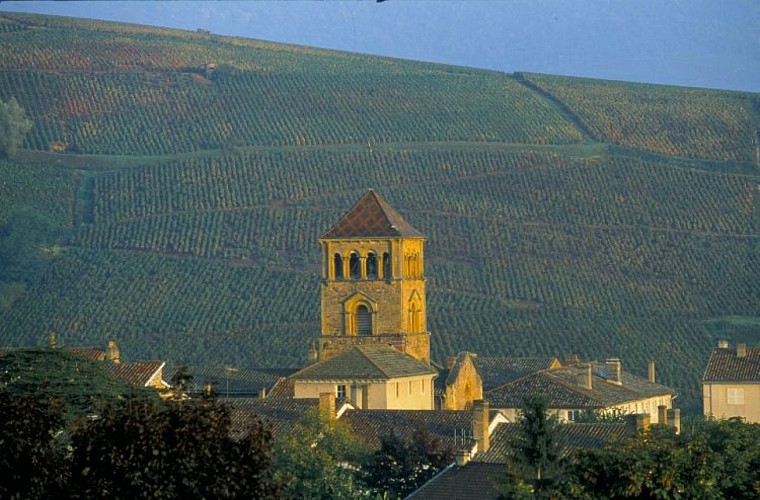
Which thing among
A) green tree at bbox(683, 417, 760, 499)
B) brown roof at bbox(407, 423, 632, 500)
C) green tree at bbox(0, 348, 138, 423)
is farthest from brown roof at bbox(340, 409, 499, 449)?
green tree at bbox(0, 348, 138, 423)

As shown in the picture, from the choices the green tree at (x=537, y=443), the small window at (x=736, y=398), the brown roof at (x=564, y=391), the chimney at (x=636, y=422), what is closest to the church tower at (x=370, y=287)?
the brown roof at (x=564, y=391)

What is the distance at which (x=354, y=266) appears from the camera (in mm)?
85062

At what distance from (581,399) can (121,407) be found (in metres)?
50.0

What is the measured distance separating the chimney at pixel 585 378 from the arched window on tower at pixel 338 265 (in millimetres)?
9452

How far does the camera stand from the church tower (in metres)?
83.3

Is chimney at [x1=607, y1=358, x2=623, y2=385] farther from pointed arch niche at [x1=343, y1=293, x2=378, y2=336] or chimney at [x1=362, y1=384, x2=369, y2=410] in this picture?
chimney at [x1=362, y1=384, x2=369, y2=410]

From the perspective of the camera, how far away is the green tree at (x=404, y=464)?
55938 millimetres

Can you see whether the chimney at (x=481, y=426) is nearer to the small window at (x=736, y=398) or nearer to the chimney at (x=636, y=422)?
the chimney at (x=636, y=422)

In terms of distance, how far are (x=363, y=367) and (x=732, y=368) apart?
20.6m

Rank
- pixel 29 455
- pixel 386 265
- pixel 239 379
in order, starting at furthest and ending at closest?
pixel 386 265 < pixel 239 379 < pixel 29 455

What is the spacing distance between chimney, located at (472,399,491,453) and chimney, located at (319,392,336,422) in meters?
4.46

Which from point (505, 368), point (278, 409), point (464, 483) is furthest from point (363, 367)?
point (464, 483)

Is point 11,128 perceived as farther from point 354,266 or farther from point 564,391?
point 564,391

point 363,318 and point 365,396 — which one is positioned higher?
point 363,318
